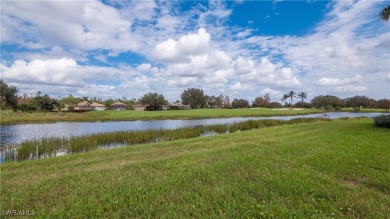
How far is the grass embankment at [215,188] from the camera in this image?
160 inches

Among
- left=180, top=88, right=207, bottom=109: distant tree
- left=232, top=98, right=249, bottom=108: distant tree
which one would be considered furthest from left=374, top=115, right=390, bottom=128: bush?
left=232, top=98, right=249, bottom=108: distant tree

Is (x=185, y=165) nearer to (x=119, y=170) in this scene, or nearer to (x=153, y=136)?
(x=119, y=170)

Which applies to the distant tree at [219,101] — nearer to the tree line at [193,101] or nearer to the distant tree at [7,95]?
the tree line at [193,101]

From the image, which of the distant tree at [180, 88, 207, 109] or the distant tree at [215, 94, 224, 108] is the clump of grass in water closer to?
the distant tree at [180, 88, 207, 109]

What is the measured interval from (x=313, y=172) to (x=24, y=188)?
25.2 feet

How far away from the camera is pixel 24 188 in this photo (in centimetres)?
548

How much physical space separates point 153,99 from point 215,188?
10583cm

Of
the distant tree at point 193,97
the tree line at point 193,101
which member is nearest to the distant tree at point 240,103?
the tree line at point 193,101

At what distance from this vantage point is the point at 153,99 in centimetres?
10844

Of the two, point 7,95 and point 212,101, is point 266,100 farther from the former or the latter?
point 7,95

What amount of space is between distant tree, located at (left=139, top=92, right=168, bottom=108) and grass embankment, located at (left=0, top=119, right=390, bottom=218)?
102 m

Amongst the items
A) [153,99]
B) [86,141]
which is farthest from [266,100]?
[86,141]

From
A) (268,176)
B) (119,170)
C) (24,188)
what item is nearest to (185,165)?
(119,170)

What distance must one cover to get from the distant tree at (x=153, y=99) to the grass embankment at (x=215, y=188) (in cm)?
10187
